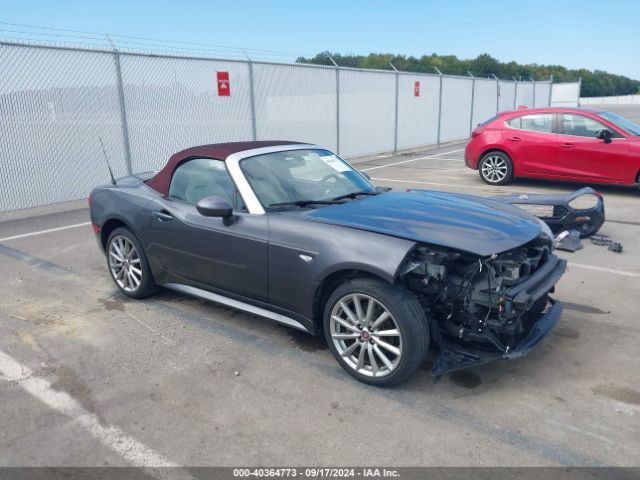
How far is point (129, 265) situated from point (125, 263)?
5cm

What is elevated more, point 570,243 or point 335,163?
point 335,163

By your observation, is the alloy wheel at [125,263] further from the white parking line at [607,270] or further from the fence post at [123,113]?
the fence post at [123,113]

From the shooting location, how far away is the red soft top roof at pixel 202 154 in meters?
4.42

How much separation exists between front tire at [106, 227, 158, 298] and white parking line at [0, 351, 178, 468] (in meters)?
1.25

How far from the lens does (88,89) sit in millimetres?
10141

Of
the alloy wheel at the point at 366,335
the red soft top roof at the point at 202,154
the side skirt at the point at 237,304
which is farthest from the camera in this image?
the red soft top roof at the point at 202,154

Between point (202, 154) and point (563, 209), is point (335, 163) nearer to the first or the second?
point (202, 154)

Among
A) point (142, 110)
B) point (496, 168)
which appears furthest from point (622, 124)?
point (142, 110)

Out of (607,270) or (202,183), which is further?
(607,270)

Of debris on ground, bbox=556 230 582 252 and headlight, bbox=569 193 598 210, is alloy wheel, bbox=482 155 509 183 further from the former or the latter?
debris on ground, bbox=556 230 582 252

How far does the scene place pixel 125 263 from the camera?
5066 millimetres

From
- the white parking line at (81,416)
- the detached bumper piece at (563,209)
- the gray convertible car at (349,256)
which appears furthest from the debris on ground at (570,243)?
the white parking line at (81,416)

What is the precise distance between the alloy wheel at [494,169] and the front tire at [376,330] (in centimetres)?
828

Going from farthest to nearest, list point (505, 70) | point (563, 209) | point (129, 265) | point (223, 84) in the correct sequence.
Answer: point (505, 70) → point (223, 84) → point (563, 209) → point (129, 265)
